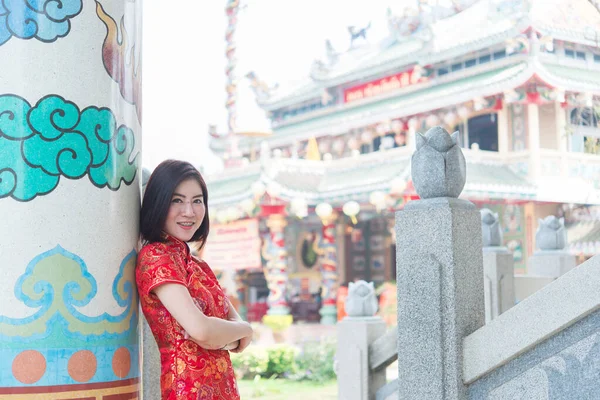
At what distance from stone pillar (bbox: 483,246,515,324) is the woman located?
128 inches

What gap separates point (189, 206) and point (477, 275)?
1343 millimetres

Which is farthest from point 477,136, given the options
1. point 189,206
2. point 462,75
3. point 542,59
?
point 189,206

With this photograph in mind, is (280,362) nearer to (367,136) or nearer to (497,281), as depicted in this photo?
(497,281)

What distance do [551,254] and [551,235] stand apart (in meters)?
0.19

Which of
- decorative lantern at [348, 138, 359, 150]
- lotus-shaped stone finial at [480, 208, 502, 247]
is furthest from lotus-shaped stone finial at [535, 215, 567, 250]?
decorative lantern at [348, 138, 359, 150]

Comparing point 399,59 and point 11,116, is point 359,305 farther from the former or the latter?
point 399,59

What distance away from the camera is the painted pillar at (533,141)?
12992 millimetres

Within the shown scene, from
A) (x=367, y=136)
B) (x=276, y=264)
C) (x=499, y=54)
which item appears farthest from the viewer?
(x=367, y=136)

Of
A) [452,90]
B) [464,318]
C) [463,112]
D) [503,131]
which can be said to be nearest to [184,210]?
[464,318]

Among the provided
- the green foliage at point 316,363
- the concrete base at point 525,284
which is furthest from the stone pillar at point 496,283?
the green foliage at point 316,363

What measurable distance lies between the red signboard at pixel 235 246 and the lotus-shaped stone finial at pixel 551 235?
9.08m

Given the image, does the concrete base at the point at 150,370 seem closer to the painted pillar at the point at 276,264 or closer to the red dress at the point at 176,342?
the red dress at the point at 176,342

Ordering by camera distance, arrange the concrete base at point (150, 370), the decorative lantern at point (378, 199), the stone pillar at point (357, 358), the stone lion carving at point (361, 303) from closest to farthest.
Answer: the concrete base at point (150, 370), the stone pillar at point (357, 358), the stone lion carving at point (361, 303), the decorative lantern at point (378, 199)

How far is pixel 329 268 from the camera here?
15.9 meters
